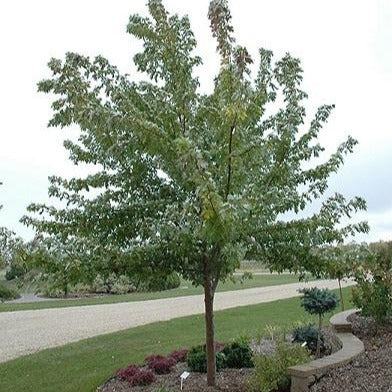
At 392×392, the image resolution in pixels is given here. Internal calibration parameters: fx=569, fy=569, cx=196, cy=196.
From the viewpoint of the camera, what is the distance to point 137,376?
7000 mm

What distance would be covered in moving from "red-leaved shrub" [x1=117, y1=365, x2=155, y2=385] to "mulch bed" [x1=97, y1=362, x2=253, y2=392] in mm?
57

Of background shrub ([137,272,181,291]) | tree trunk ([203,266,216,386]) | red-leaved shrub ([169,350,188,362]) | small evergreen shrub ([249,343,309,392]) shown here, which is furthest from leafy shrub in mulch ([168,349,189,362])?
background shrub ([137,272,181,291])

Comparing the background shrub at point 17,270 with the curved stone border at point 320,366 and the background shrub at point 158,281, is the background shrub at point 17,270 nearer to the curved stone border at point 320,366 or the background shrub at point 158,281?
the background shrub at point 158,281

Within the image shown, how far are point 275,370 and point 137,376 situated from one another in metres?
2.02

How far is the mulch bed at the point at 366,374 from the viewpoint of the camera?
209 inches

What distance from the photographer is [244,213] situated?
407cm

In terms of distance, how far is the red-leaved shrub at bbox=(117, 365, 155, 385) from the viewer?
6.93 metres

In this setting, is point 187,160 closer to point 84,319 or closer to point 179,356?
point 179,356

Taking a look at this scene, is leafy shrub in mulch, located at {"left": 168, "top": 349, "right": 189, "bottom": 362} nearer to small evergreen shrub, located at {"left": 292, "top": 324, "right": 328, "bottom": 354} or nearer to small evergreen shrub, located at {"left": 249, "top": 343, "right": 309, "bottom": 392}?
small evergreen shrub, located at {"left": 292, "top": 324, "right": 328, "bottom": 354}

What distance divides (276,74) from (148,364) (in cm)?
429

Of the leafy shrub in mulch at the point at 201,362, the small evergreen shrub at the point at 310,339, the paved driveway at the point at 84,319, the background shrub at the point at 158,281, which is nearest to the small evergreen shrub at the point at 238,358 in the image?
the leafy shrub in mulch at the point at 201,362

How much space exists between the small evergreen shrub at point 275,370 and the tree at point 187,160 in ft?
1.83

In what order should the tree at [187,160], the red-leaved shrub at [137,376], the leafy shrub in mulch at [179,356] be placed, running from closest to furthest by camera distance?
the tree at [187,160] < the red-leaved shrub at [137,376] < the leafy shrub in mulch at [179,356]

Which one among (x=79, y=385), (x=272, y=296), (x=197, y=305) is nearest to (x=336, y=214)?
(x=79, y=385)
